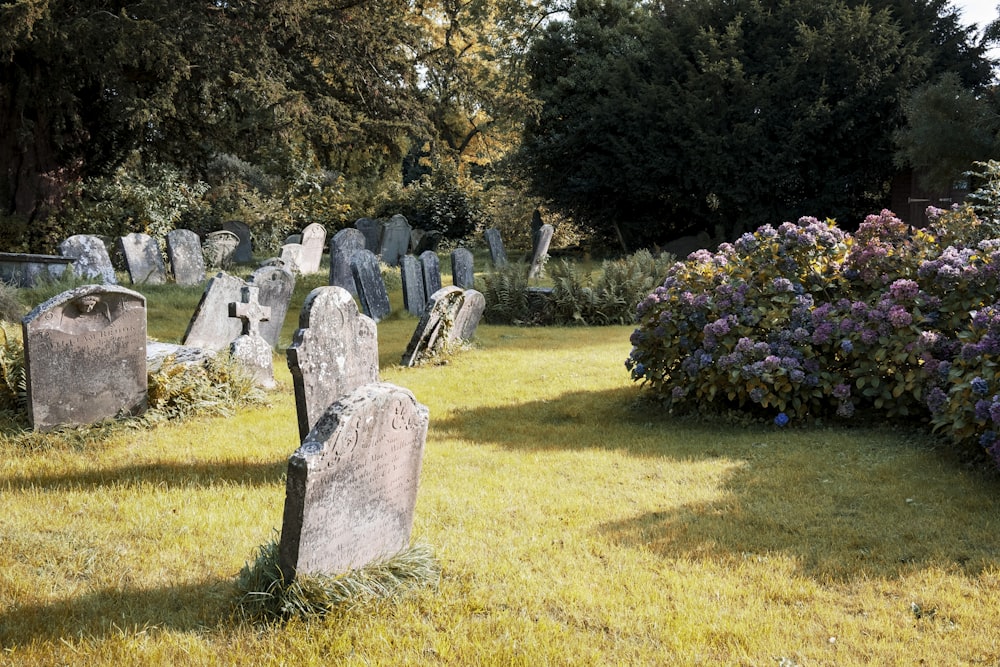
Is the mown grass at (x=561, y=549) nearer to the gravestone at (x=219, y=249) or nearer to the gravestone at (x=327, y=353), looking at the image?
the gravestone at (x=327, y=353)

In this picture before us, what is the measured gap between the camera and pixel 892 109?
22031mm

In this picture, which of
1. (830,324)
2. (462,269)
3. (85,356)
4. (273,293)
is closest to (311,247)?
(462,269)

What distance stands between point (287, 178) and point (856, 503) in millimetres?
25217

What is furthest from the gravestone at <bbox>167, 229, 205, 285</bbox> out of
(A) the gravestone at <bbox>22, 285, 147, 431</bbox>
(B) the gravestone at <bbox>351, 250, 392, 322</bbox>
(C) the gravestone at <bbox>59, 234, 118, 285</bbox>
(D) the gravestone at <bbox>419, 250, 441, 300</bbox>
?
(A) the gravestone at <bbox>22, 285, 147, 431</bbox>

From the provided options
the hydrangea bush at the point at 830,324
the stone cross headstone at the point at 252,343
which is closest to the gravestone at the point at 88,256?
the stone cross headstone at the point at 252,343

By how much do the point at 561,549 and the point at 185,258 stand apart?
564 inches

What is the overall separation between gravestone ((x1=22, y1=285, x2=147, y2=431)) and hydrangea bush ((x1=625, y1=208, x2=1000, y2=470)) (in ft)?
13.8

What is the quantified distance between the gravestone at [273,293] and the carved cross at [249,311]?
1.61m

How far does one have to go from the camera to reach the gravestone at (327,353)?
5.43 meters

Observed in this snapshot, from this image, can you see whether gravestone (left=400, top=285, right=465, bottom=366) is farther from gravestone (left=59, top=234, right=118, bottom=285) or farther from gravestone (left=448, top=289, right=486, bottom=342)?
gravestone (left=59, top=234, right=118, bottom=285)

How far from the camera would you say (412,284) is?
46.9 feet

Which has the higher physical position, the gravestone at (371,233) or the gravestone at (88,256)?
the gravestone at (371,233)

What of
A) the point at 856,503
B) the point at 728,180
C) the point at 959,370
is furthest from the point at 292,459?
the point at 728,180

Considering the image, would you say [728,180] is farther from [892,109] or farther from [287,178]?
[287,178]
